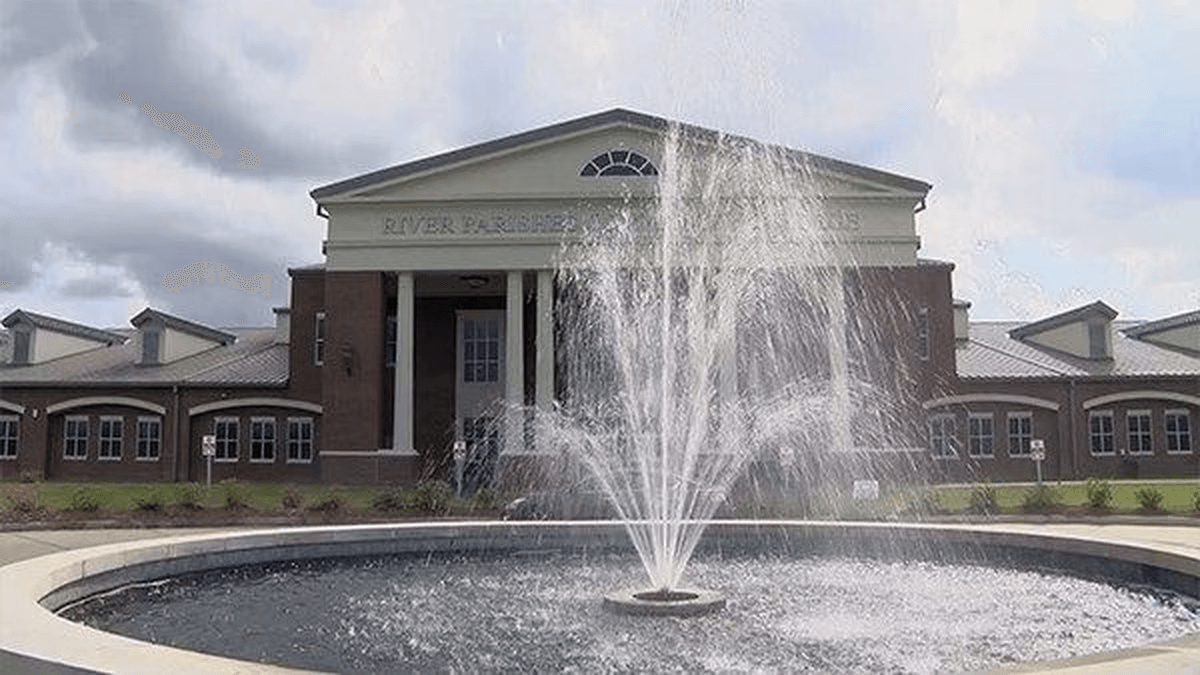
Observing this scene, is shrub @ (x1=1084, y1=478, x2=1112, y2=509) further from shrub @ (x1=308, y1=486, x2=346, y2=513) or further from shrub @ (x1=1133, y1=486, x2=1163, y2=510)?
shrub @ (x1=308, y1=486, x2=346, y2=513)

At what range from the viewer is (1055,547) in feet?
57.0

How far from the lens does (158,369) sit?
47406mm

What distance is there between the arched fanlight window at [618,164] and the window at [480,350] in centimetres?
876

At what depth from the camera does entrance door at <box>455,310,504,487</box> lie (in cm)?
4581

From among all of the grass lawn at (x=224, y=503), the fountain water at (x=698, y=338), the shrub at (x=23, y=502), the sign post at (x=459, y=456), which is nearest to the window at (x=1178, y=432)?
the fountain water at (x=698, y=338)

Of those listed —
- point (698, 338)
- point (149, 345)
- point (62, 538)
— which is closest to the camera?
point (698, 338)

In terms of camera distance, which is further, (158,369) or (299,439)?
(158,369)

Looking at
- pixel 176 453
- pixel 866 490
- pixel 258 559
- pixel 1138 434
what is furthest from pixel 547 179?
pixel 258 559

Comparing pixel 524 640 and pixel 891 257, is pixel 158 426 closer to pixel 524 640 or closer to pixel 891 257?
pixel 891 257

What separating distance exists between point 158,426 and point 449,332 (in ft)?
40.2

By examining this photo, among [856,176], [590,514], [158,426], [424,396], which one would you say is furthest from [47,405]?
[856,176]

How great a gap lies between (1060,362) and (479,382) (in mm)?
23678

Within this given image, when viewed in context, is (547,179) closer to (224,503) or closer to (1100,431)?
(224,503)

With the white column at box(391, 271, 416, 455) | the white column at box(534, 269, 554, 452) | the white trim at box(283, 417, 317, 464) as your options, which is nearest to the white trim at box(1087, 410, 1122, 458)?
the white column at box(534, 269, 554, 452)
